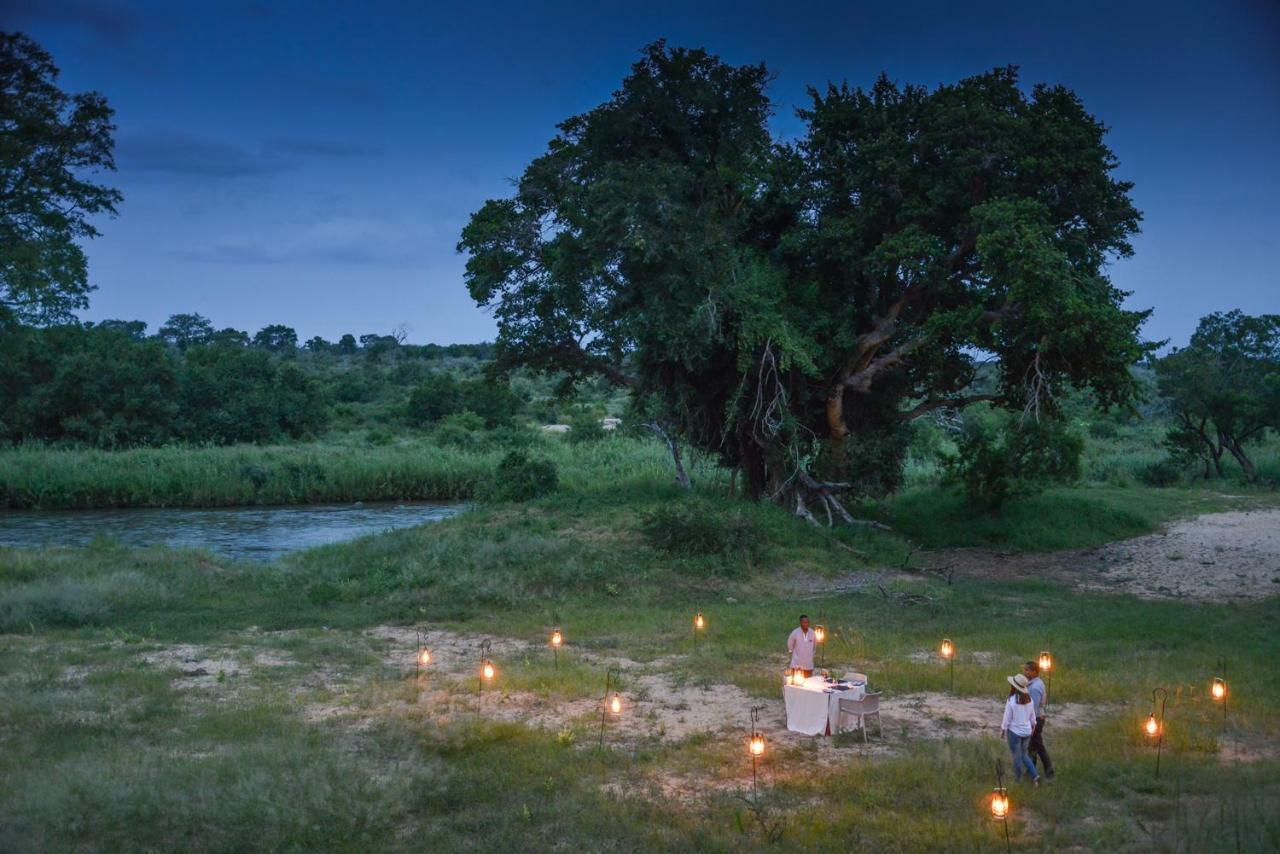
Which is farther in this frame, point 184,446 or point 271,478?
point 184,446

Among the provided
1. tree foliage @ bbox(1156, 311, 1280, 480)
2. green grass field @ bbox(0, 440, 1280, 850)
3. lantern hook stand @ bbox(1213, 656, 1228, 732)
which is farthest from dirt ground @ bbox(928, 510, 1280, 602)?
tree foliage @ bbox(1156, 311, 1280, 480)

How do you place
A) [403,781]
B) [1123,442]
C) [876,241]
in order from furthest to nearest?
1. [1123,442]
2. [876,241]
3. [403,781]

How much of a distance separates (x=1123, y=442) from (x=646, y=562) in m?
48.4

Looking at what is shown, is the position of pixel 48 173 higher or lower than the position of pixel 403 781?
higher

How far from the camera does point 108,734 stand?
1167cm

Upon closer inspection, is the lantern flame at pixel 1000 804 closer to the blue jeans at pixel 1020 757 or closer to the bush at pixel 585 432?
the blue jeans at pixel 1020 757

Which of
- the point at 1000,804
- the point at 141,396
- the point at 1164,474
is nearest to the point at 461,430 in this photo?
the point at 141,396

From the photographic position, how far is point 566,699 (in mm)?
13367

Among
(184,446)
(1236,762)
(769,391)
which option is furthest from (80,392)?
(1236,762)

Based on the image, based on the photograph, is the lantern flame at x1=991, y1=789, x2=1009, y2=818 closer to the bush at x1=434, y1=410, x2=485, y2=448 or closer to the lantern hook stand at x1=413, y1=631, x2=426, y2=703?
the lantern hook stand at x1=413, y1=631, x2=426, y2=703

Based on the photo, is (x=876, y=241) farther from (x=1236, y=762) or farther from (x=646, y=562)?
(x=1236, y=762)

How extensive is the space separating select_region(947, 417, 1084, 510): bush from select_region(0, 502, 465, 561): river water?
55.6ft

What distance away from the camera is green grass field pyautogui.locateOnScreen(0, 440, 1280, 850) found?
9.11 metres

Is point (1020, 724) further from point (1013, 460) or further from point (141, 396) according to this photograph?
point (141, 396)
